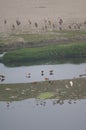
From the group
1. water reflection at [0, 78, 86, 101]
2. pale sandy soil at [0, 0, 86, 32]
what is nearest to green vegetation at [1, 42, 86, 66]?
pale sandy soil at [0, 0, 86, 32]

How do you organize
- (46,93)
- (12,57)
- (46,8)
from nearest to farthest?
(46,93) → (12,57) → (46,8)

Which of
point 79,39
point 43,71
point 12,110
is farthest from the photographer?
point 79,39

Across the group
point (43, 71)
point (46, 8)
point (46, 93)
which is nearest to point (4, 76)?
point (43, 71)

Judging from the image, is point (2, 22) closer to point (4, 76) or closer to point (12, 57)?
point (12, 57)

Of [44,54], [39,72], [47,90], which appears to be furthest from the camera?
[44,54]

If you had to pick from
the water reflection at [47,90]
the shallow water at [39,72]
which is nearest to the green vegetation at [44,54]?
the shallow water at [39,72]

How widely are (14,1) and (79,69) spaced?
805 cm

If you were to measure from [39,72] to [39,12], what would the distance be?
6785 mm

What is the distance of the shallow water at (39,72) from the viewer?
2019cm

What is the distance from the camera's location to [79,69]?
21500mm

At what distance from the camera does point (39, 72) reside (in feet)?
69.9

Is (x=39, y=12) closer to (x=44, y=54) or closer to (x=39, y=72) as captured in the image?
(x=44, y=54)

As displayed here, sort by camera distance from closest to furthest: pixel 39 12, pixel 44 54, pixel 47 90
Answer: pixel 47 90, pixel 44 54, pixel 39 12

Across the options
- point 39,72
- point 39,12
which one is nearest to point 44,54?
point 39,72
